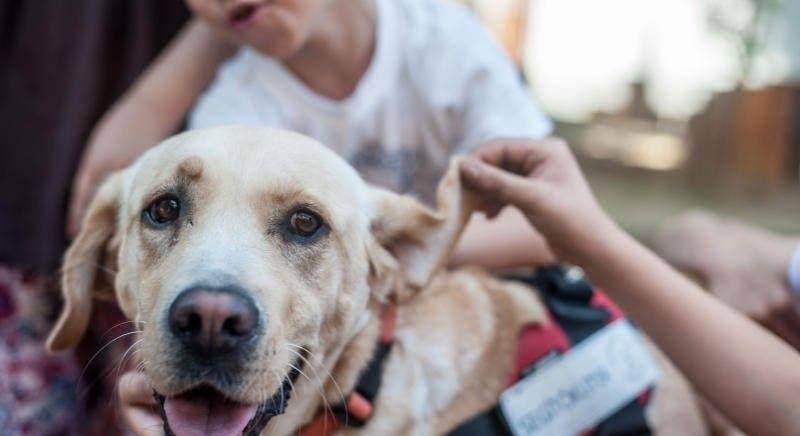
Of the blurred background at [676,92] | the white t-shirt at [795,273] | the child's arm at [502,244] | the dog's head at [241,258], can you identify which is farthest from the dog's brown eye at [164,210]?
the blurred background at [676,92]

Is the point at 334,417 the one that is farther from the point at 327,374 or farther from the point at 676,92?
the point at 676,92

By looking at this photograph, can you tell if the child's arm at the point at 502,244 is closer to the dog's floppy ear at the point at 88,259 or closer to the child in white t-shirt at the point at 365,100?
the child in white t-shirt at the point at 365,100

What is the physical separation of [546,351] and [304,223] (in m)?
0.69

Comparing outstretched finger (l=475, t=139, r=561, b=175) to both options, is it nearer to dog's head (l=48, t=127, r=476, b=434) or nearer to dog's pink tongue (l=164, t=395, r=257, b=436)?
dog's head (l=48, t=127, r=476, b=434)

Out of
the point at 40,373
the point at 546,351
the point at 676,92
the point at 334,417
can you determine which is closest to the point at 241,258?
the point at 334,417

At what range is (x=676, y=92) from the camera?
6.38 metres

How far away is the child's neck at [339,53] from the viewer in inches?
75.0

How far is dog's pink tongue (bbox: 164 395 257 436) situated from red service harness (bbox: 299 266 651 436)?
1.02 ft

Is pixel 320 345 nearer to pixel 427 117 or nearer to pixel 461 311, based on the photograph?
pixel 461 311

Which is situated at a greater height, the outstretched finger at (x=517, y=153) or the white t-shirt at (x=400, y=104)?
the outstretched finger at (x=517, y=153)

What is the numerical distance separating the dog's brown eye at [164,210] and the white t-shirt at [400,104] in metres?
0.62

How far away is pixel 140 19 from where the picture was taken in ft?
7.48

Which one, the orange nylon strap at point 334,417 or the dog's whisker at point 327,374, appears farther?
the orange nylon strap at point 334,417

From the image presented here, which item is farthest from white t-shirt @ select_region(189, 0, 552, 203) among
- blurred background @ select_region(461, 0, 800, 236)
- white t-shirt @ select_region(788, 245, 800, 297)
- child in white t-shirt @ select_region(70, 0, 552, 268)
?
blurred background @ select_region(461, 0, 800, 236)
